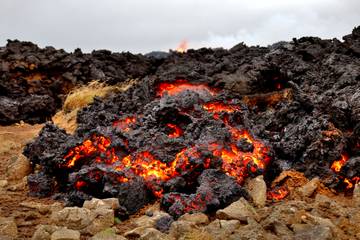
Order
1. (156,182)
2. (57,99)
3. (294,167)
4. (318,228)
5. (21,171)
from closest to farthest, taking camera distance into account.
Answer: (318,228) → (156,182) → (294,167) → (21,171) → (57,99)

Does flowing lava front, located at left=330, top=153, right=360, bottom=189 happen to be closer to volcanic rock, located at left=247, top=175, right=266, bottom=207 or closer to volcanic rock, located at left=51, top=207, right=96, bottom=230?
volcanic rock, located at left=247, top=175, right=266, bottom=207

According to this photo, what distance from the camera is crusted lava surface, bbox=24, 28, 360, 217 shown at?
6965 mm

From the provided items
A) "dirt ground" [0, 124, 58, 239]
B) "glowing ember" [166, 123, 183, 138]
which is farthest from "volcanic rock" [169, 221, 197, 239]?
"glowing ember" [166, 123, 183, 138]

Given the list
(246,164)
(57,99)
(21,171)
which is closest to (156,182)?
(246,164)

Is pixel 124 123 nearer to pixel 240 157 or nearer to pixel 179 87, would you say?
pixel 179 87

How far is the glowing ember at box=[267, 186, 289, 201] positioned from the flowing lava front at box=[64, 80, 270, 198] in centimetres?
39

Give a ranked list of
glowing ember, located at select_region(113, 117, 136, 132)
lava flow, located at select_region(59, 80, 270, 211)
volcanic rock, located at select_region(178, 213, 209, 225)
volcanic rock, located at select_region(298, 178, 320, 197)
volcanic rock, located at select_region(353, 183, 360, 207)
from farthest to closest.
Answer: glowing ember, located at select_region(113, 117, 136, 132), lava flow, located at select_region(59, 80, 270, 211), volcanic rock, located at select_region(298, 178, 320, 197), volcanic rock, located at select_region(353, 183, 360, 207), volcanic rock, located at select_region(178, 213, 209, 225)

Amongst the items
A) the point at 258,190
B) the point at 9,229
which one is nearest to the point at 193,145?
the point at 258,190

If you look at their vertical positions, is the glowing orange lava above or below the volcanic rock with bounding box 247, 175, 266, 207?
above

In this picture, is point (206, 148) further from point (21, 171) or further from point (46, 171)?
point (21, 171)

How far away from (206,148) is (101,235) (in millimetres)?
2473

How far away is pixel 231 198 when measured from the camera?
652 centimetres

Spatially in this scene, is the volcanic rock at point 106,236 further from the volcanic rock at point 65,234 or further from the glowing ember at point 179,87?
the glowing ember at point 179,87

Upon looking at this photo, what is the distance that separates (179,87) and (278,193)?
3.95 metres
